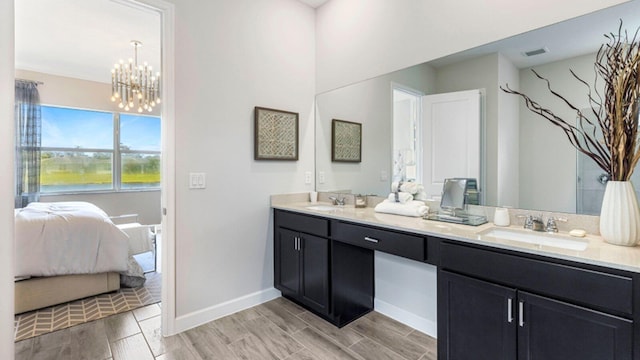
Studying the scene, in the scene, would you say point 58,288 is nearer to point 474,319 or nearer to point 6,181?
point 6,181

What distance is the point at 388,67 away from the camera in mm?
2396

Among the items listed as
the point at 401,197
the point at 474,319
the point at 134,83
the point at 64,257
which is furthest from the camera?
the point at 134,83

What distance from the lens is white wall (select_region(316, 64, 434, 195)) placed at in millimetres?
2350

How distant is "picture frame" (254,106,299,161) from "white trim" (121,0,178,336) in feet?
2.29

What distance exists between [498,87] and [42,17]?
4.20 meters

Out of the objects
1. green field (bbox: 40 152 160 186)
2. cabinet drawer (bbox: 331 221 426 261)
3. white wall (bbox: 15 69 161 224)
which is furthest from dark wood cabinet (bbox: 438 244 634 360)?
green field (bbox: 40 152 160 186)

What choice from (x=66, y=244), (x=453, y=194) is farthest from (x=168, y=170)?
(x=453, y=194)

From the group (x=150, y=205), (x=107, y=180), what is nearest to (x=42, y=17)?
(x=107, y=180)

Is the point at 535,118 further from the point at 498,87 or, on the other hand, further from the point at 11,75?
the point at 11,75

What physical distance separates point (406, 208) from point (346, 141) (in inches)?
39.4

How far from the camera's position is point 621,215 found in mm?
1309

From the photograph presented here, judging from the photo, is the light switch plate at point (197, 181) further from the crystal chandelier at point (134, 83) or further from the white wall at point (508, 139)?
the crystal chandelier at point (134, 83)

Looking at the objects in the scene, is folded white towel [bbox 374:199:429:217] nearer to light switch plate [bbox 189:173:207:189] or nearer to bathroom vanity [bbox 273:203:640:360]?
bathroom vanity [bbox 273:203:640:360]

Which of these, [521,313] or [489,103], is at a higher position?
[489,103]
